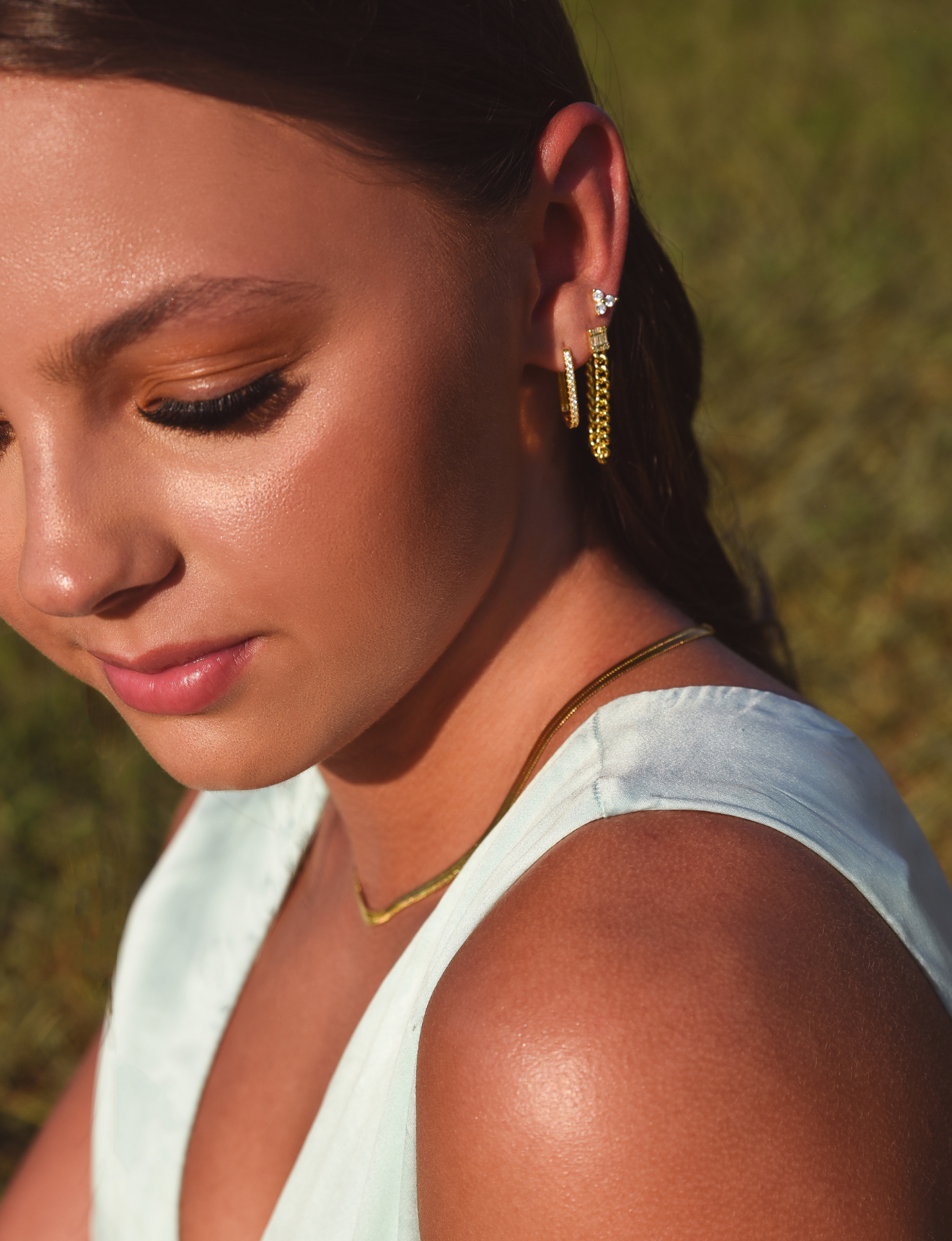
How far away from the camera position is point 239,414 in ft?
3.72

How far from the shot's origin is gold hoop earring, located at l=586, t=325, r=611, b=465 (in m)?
1.39

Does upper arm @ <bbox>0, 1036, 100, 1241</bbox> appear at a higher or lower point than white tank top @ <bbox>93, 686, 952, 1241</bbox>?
lower

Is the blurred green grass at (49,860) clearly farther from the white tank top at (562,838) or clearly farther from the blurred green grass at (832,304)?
the blurred green grass at (832,304)

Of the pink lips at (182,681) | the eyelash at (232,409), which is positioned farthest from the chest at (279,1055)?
the eyelash at (232,409)

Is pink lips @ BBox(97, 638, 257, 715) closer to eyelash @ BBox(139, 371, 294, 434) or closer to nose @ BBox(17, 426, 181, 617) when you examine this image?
nose @ BBox(17, 426, 181, 617)

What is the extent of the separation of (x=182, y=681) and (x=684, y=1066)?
0.62 meters

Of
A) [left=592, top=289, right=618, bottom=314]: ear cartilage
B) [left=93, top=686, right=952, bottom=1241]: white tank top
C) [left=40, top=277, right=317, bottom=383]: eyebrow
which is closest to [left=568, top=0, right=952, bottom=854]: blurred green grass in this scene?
[left=592, top=289, right=618, bottom=314]: ear cartilage

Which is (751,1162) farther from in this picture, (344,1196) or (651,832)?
(344,1196)

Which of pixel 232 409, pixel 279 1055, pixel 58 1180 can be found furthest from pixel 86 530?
pixel 58 1180

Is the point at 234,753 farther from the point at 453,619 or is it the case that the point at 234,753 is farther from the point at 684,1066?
the point at 684,1066

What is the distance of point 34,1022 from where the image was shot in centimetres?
301

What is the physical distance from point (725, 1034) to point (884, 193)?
504 cm

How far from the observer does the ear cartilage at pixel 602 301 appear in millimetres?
1359

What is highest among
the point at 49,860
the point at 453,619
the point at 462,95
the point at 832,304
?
the point at 462,95
